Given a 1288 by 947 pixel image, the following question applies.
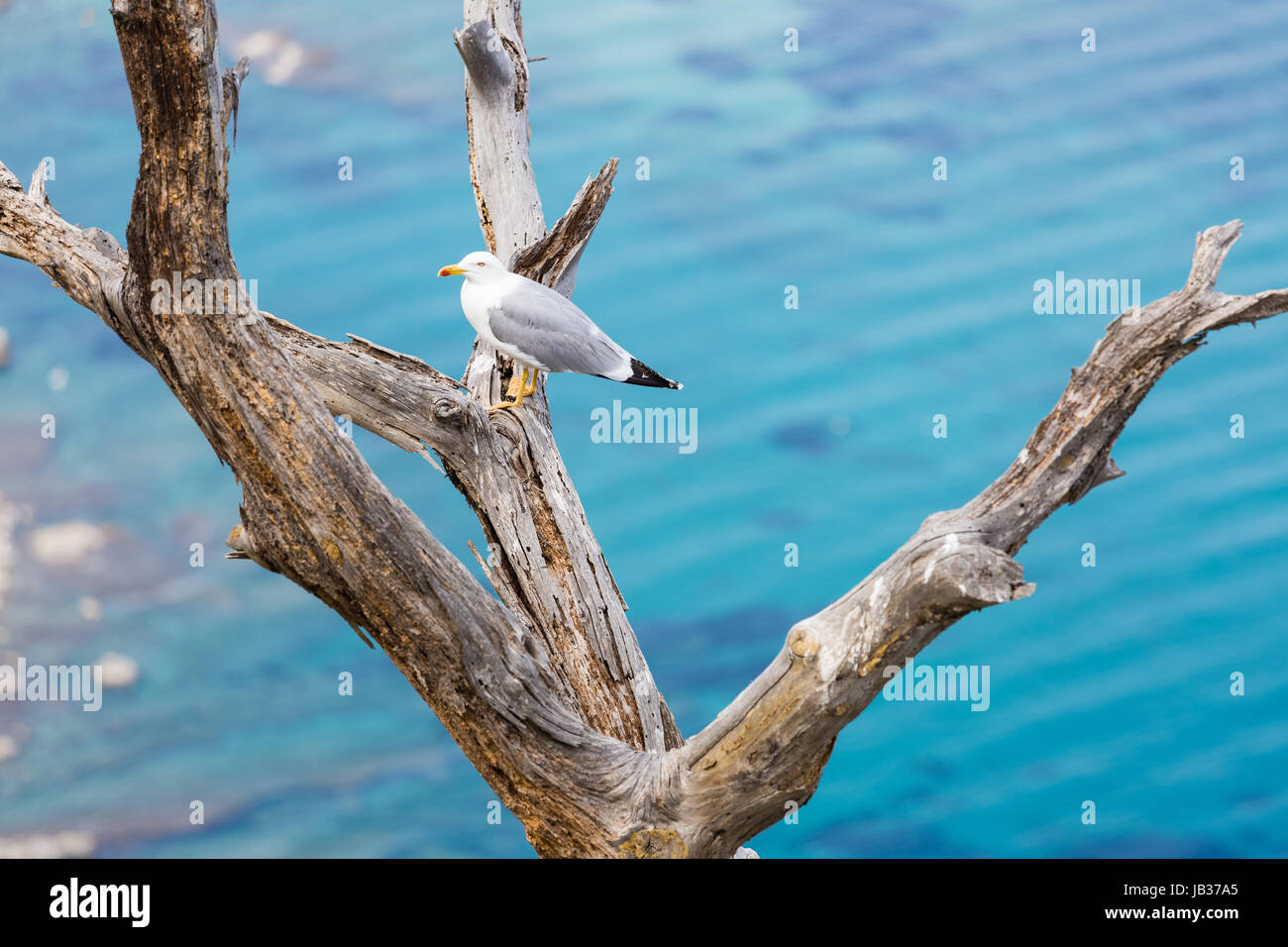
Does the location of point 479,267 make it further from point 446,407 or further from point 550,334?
point 446,407

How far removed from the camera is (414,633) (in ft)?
10.2

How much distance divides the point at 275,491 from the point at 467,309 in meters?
1.57

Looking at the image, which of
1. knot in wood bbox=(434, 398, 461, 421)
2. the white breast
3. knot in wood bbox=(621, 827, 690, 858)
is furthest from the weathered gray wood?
knot in wood bbox=(621, 827, 690, 858)

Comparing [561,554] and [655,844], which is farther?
[561,554]

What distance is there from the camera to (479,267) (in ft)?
14.2

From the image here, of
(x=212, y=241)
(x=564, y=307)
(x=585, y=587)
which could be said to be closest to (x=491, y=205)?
(x=564, y=307)

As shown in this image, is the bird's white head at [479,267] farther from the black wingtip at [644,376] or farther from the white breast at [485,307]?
the black wingtip at [644,376]

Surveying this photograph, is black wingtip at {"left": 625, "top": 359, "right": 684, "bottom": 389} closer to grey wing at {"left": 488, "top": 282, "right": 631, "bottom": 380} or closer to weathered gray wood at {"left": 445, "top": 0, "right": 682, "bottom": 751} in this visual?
grey wing at {"left": 488, "top": 282, "right": 631, "bottom": 380}

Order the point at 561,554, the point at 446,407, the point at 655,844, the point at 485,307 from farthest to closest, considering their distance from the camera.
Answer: the point at 485,307 → the point at 561,554 → the point at 446,407 → the point at 655,844

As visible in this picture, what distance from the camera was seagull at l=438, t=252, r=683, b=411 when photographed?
165 inches

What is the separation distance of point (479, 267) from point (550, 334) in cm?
44

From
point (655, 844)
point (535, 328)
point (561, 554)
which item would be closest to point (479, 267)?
point (535, 328)

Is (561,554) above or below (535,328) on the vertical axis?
below
